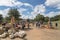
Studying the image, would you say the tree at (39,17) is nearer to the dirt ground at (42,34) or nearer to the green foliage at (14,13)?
the dirt ground at (42,34)

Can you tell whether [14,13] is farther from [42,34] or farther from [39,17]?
[42,34]

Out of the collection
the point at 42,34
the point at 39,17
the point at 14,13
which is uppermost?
the point at 14,13

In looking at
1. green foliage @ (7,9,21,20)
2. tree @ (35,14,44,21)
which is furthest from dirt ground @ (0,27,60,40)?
green foliage @ (7,9,21,20)

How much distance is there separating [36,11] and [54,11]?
1.53 feet

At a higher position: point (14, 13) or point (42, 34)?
point (14, 13)

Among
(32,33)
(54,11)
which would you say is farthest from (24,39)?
(54,11)

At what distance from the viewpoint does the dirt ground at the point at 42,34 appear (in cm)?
385

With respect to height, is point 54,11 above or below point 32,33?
above

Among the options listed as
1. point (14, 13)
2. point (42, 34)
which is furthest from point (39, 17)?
point (14, 13)

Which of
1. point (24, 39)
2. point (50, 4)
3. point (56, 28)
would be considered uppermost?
point (50, 4)

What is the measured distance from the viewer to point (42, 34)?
3953 mm

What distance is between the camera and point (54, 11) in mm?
4000

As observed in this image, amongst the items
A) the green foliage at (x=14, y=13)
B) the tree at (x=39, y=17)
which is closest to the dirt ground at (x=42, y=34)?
the tree at (x=39, y=17)

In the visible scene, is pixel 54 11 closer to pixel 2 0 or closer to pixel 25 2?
pixel 25 2
